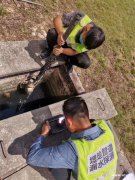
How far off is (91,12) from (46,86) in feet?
8.72

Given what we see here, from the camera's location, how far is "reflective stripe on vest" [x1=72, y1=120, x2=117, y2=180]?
3.46 metres

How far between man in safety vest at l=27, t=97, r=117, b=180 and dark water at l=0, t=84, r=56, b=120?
154 centimetres

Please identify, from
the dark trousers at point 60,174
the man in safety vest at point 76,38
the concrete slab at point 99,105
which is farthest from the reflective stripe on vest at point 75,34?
the dark trousers at point 60,174

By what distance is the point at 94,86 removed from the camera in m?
6.51

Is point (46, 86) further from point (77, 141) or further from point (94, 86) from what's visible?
point (77, 141)

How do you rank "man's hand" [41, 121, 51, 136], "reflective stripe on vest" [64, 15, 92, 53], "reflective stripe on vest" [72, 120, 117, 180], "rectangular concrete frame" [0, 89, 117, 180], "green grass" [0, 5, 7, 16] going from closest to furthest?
"reflective stripe on vest" [72, 120, 117, 180] → "rectangular concrete frame" [0, 89, 117, 180] → "man's hand" [41, 121, 51, 136] → "reflective stripe on vest" [64, 15, 92, 53] → "green grass" [0, 5, 7, 16]

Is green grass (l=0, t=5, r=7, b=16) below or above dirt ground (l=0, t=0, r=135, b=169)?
above

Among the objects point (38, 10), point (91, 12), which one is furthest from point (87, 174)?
point (91, 12)

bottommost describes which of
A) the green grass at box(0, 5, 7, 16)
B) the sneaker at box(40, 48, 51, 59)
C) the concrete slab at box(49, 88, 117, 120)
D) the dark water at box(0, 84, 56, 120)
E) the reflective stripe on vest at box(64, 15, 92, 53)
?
the dark water at box(0, 84, 56, 120)

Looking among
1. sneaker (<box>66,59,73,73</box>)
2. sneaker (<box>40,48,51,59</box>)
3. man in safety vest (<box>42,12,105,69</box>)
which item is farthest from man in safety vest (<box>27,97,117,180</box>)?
sneaker (<box>66,59,73,73</box>)

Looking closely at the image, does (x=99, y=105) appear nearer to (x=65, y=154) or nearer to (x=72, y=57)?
(x=72, y=57)

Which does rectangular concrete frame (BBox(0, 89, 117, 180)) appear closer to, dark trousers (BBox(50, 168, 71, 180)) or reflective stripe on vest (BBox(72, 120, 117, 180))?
dark trousers (BBox(50, 168, 71, 180))

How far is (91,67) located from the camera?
6719 mm

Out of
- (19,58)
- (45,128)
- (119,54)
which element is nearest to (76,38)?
(19,58)
